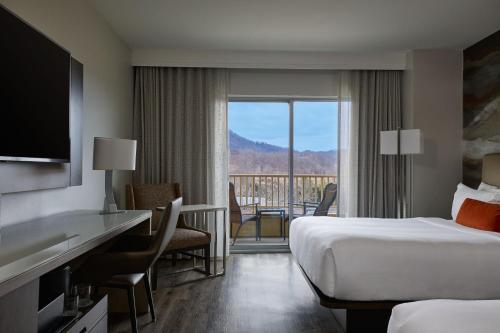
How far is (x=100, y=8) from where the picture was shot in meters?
3.50

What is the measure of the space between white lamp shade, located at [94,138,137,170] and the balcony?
8.20 feet

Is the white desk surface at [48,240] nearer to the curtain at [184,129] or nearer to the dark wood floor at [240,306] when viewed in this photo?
the dark wood floor at [240,306]

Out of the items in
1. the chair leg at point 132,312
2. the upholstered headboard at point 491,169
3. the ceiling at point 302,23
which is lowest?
the chair leg at point 132,312

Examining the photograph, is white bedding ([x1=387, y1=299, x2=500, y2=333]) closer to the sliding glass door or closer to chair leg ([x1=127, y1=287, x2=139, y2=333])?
chair leg ([x1=127, y1=287, x2=139, y2=333])

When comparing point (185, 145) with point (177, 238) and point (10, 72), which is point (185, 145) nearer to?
point (177, 238)

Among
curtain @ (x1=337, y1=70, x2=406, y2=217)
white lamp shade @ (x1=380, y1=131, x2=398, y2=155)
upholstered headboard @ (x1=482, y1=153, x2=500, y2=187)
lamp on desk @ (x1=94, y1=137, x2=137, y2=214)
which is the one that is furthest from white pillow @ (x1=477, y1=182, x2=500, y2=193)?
lamp on desk @ (x1=94, y1=137, x2=137, y2=214)

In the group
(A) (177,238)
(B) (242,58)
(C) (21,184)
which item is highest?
(B) (242,58)

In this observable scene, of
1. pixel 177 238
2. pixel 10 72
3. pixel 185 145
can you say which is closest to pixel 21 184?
pixel 10 72

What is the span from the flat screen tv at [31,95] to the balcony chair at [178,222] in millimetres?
1514

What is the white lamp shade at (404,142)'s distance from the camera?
4.19 meters

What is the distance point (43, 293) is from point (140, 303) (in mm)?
1239

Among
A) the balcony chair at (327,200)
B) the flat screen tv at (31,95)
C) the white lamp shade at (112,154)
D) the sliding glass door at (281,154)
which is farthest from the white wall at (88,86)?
the balcony chair at (327,200)

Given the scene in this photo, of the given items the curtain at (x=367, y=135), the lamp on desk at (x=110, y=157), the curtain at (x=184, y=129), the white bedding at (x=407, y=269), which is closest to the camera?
the white bedding at (x=407, y=269)

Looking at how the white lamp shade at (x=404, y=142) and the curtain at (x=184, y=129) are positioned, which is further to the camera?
the curtain at (x=184, y=129)
